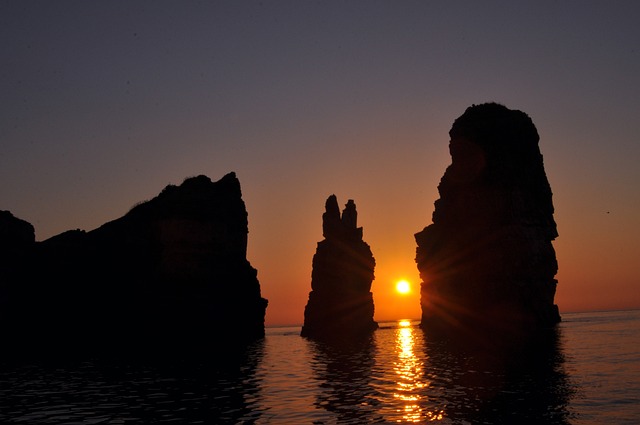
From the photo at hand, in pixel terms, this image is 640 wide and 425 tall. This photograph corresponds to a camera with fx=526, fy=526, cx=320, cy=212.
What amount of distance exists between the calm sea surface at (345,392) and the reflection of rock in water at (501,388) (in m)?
0.06

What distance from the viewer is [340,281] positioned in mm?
124000

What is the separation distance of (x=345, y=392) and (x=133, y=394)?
1226cm

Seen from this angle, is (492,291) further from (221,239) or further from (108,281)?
(108,281)

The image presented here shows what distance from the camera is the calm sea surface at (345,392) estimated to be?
72.6ft

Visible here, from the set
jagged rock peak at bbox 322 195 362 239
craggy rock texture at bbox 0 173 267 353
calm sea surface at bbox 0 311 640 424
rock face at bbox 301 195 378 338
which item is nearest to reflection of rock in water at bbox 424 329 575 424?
calm sea surface at bbox 0 311 640 424

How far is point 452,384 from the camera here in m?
30.8

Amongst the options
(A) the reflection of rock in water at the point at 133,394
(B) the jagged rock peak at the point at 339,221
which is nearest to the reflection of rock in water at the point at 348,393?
(A) the reflection of rock in water at the point at 133,394

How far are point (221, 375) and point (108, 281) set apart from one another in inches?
2105

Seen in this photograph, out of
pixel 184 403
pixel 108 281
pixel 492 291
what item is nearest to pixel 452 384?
pixel 184 403

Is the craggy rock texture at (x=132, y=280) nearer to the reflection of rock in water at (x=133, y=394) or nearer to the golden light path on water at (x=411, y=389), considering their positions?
the reflection of rock in water at (x=133, y=394)

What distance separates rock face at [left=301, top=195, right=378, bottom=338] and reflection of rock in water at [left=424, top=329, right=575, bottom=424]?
75013 mm

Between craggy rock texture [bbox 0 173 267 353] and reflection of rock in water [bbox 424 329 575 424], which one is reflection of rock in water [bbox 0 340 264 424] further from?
craggy rock texture [bbox 0 173 267 353]

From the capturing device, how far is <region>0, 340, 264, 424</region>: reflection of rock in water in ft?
76.6

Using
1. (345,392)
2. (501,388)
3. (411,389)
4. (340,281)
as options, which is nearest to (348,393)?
(345,392)
